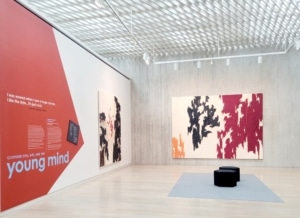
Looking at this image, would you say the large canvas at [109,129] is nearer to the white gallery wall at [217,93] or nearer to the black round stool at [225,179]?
the white gallery wall at [217,93]

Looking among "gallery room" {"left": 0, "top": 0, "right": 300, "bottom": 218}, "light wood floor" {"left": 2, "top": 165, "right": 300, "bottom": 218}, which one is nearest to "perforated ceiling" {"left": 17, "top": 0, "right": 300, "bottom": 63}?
"gallery room" {"left": 0, "top": 0, "right": 300, "bottom": 218}

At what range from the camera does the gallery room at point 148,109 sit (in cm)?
451

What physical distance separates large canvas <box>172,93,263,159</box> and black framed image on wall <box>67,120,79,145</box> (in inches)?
185

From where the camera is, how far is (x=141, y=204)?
474cm

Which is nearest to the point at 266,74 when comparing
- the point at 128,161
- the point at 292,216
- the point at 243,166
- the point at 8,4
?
the point at 243,166

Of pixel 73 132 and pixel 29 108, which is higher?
pixel 29 108

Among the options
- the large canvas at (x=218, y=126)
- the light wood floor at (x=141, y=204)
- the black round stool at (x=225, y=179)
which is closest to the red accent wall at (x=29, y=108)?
the light wood floor at (x=141, y=204)

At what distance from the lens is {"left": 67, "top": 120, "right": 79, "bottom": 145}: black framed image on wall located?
6.05m

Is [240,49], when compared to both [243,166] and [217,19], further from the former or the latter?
[243,166]

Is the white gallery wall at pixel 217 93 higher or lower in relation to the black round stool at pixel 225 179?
higher

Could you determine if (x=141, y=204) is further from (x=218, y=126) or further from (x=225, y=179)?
(x=218, y=126)

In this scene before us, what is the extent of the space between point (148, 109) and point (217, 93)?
261 cm

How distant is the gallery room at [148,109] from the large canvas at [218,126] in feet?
0.12

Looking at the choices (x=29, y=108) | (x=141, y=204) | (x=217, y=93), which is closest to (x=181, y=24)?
(x=217, y=93)
